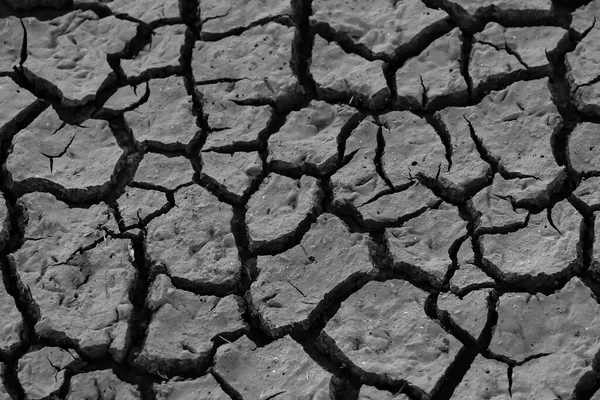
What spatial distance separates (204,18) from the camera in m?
4.05

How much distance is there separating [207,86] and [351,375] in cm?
144

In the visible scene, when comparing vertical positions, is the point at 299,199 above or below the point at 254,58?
below

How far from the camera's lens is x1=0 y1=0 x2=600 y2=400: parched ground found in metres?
2.96

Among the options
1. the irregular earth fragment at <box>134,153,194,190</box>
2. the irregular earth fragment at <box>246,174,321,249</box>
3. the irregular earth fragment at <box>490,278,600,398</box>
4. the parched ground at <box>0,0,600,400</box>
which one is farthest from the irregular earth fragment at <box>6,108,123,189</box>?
the irregular earth fragment at <box>490,278,600,398</box>

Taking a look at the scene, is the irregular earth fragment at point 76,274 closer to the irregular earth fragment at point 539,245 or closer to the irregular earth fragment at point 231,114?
the irregular earth fragment at point 231,114

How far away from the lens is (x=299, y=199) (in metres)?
3.38

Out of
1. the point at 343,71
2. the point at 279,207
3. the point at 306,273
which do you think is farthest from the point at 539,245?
the point at 343,71

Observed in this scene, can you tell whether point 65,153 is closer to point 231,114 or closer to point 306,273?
point 231,114

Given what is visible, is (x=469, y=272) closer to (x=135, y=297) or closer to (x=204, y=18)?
(x=135, y=297)

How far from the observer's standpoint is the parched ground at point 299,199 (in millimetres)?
2963

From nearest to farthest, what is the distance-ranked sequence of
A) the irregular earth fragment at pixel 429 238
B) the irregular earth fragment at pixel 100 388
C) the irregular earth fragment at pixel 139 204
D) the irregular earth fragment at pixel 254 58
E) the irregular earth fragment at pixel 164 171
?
the irregular earth fragment at pixel 100 388
the irregular earth fragment at pixel 429 238
the irregular earth fragment at pixel 139 204
the irregular earth fragment at pixel 164 171
the irregular earth fragment at pixel 254 58

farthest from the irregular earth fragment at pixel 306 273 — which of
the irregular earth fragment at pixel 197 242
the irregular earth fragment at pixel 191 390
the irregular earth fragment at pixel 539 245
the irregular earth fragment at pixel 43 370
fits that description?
the irregular earth fragment at pixel 43 370

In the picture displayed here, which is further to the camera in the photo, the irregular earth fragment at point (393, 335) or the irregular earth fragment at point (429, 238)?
the irregular earth fragment at point (429, 238)

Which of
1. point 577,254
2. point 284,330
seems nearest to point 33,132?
point 284,330
